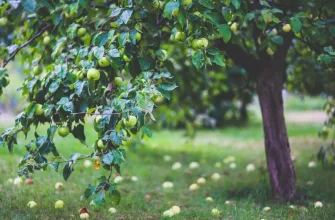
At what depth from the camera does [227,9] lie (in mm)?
2594

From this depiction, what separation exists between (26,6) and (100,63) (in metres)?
0.47

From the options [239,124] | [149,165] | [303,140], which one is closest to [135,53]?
[149,165]

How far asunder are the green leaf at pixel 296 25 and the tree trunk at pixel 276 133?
3.40 feet

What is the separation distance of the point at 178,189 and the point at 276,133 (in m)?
1.20

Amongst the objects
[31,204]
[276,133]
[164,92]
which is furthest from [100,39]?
[276,133]

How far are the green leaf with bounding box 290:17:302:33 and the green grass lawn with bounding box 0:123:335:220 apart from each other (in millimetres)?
1262

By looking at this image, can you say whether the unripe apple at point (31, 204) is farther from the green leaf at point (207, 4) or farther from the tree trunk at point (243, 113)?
the tree trunk at point (243, 113)

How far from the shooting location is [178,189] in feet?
14.7

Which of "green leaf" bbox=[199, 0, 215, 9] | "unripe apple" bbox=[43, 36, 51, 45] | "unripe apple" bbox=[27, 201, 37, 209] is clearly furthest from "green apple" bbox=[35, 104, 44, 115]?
"green leaf" bbox=[199, 0, 215, 9]

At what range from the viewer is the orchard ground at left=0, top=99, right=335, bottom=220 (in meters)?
3.26

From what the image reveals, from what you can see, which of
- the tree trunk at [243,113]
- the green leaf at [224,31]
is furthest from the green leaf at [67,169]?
the tree trunk at [243,113]

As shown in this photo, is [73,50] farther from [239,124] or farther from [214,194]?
[239,124]

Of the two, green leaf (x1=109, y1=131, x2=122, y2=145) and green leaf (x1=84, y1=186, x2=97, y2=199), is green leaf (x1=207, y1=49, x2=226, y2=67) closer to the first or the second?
green leaf (x1=109, y1=131, x2=122, y2=145)

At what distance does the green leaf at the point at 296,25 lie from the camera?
268 cm
